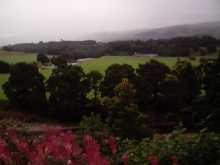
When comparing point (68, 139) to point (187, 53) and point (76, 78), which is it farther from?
point (187, 53)

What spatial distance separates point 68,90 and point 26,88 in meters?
2.27

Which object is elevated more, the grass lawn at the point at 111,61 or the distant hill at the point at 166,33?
the distant hill at the point at 166,33

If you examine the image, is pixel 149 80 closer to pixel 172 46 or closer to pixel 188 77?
pixel 188 77

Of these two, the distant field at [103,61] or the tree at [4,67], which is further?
the tree at [4,67]

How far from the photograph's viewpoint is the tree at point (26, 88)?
1683cm

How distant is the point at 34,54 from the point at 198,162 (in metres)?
17.7

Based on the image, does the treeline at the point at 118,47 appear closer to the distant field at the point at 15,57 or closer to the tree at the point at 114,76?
the distant field at the point at 15,57

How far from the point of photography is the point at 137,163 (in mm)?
3609

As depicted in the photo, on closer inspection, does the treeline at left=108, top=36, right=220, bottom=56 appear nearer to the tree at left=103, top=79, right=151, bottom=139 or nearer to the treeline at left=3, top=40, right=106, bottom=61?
the treeline at left=3, top=40, right=106, bottom=61

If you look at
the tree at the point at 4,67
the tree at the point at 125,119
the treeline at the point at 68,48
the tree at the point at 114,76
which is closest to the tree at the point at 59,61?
the treeline at the point at 68,48

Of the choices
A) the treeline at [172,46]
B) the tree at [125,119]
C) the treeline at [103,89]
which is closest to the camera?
the tree at [125,119]

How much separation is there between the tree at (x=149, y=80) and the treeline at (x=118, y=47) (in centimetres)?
96

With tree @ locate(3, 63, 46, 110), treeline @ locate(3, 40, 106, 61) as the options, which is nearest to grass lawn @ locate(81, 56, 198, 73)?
treeline @ locate(3, 40, 106, 61)

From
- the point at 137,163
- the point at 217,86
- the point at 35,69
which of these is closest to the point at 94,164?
the point at 137,163
